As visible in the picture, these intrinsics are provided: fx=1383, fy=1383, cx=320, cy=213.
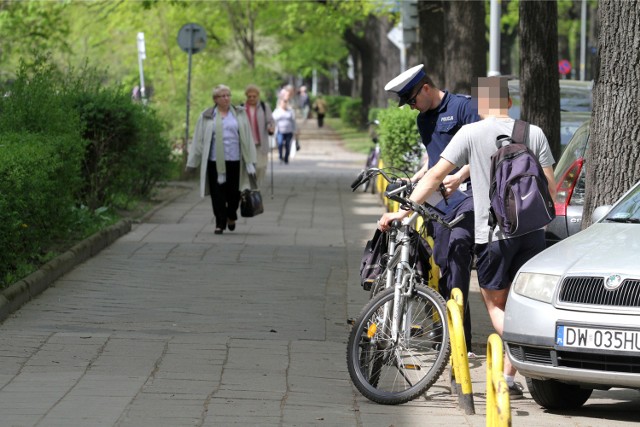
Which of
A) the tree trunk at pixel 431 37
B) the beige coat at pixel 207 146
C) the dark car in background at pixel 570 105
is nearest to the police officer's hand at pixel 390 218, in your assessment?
the dark car in background at pixel 570 105

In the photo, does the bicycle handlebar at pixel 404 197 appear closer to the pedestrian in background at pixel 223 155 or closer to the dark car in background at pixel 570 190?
the dark car in background at pixel 570 190

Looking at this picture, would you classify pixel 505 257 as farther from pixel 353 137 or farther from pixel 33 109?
pixel 353 137

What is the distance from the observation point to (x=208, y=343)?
9117mm

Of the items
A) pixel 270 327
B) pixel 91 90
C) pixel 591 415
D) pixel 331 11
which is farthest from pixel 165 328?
pixel 331 11

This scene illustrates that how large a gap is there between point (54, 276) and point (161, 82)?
25218 millimetres

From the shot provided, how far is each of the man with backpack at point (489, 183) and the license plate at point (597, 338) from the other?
0.78m

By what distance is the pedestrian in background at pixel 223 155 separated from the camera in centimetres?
1661

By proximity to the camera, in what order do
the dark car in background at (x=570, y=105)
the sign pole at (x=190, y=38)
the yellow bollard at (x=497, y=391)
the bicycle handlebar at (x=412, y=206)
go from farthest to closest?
the sign pole at (x=190, y=38), the dark car in background at (x=570, y=105), the bicycle handlebar at (x=412, y=206), the yellow bollard at (x=497, y=391)

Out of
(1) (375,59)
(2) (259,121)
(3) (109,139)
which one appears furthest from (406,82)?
(1) (375,59)

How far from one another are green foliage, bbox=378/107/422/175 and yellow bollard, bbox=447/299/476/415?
11.7 metres

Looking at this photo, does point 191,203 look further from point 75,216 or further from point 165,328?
point 165,328

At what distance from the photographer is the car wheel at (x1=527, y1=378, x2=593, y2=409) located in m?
7.39

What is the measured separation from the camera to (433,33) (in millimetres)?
22734

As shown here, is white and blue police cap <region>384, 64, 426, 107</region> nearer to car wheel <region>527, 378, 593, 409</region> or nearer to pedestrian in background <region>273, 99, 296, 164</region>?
car wheel <region>527, 378, 593, 409</region>
